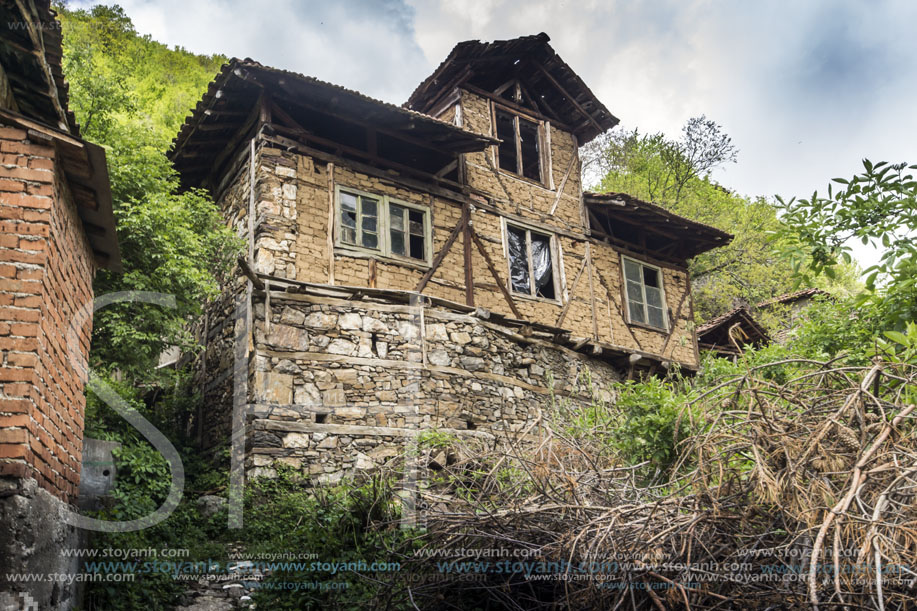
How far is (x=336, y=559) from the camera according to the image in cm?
679

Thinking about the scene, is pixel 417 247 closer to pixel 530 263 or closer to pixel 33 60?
pixel 530 263

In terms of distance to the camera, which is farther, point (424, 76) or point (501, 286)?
point (424, 76)

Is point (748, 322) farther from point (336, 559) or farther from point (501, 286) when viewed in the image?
point (336, 559)

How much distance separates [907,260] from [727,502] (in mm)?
2653

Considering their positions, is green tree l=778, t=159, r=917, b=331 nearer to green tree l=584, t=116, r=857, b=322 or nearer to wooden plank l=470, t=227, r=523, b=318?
wooden plank l=470, t=227, r=523, b=318

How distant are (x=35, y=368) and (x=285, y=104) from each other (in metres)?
7.75

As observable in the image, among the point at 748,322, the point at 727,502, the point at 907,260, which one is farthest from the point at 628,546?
the point at 748,322

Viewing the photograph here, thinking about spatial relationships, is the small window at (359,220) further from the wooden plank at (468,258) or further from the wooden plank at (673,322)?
the wooden plank at (673,322)

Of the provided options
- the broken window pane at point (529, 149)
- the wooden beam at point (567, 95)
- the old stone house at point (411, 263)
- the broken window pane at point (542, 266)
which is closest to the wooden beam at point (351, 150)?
the old stone house at point (411, 263)

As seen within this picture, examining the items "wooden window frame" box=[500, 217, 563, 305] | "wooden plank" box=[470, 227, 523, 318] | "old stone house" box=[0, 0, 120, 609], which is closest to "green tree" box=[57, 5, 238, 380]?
"old stone house" box=[0, 0, 120, 609]

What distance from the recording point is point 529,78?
15164 millimetres

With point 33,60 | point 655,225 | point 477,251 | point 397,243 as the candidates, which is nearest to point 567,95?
point 655,225

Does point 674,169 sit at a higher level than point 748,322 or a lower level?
higher

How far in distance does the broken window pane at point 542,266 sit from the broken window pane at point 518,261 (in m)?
0.22
